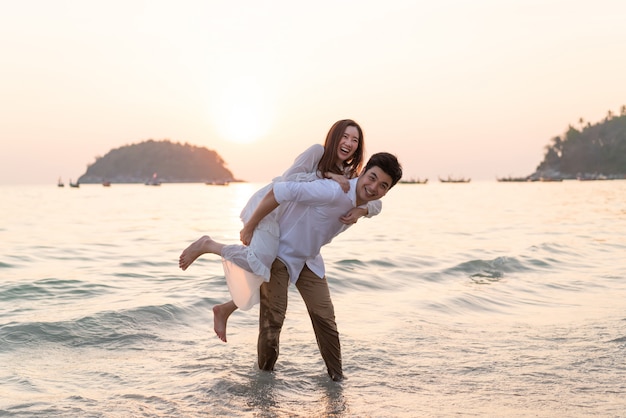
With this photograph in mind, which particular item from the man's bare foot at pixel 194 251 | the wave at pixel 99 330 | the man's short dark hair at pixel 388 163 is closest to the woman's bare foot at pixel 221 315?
the man's bare foot at pixel 194 251

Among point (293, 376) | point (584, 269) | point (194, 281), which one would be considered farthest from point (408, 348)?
point (584, 269)

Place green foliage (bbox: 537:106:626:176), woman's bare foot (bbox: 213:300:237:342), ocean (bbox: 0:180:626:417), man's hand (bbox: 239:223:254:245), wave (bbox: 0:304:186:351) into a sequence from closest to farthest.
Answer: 1. ocean (bbox: 0:180:626:417)
2. man's hand (bbox: 239:223:254:245)
3. woman's bare foot (bbox: 213:300:237:342)
4. wave (bbox: 0:304:186:351)
5. green foliage (bbox: 537:106:626:176)

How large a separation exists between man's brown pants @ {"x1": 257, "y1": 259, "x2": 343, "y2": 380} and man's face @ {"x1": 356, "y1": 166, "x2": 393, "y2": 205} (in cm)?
94

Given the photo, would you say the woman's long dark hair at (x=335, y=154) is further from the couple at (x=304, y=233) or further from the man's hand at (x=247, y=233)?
the man's hand at (x=247, y=233)

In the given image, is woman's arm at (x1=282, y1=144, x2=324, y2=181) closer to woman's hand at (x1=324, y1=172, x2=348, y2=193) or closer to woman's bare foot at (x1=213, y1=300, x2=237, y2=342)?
woman's hand at (x1=324, y1=172, x2=348, y2=193)

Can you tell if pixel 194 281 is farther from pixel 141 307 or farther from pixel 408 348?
pixel 408 348

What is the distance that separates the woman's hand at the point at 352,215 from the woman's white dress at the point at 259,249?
0.10 meters

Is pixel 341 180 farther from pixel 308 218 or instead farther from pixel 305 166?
pixel 308 218

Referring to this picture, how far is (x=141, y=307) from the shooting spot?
8695mm

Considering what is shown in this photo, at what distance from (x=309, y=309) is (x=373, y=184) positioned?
135 cm

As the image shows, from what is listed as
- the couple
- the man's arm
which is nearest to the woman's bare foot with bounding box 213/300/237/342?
the couple

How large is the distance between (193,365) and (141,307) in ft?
9.25

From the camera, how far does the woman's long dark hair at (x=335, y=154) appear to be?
5.05m

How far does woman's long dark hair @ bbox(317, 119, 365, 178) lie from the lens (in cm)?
505
